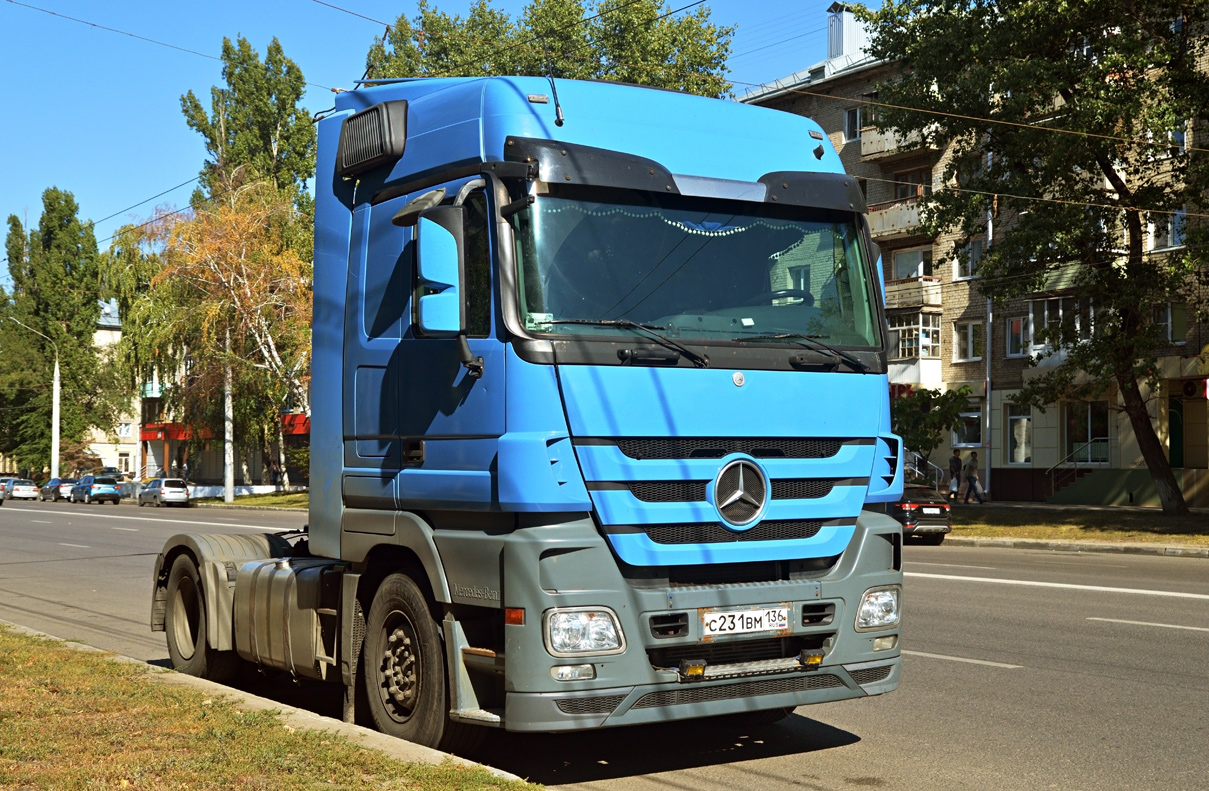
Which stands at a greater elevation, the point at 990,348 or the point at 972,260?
the point at 972,260

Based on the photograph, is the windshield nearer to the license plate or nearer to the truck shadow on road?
the license plate

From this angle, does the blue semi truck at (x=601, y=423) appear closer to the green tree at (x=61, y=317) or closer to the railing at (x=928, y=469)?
the railing at (x=928, y=469)

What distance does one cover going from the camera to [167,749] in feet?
19.7

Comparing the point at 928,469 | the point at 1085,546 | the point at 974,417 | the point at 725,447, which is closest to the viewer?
the point at 725,447

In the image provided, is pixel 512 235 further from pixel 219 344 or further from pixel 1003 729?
pixel 219 344

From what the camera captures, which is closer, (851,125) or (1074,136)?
(1074,136)

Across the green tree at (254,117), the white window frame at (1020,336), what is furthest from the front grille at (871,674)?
the green tree at (254,117)

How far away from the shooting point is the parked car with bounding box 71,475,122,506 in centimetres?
6219

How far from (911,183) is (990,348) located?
28.1 feet

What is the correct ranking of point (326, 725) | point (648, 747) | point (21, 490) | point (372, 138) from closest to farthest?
point (326, 725)
point (648, 747)
point (372, 138)
point (21, 490)

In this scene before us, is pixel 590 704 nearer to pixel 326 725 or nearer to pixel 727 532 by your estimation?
pixel 727 532

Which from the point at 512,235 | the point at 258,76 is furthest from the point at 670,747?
the point at 258,76

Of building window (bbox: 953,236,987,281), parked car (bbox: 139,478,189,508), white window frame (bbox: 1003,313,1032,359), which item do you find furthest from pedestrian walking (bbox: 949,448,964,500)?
parked car (bbox: 139,478,189,508)

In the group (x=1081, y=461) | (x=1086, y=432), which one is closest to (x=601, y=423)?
(x=1086, y=432)
